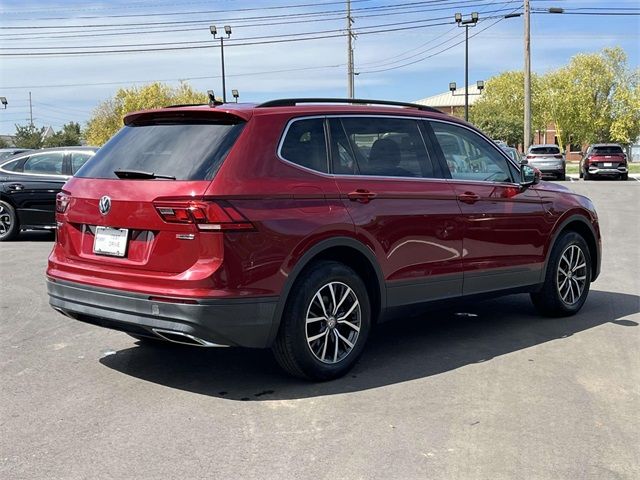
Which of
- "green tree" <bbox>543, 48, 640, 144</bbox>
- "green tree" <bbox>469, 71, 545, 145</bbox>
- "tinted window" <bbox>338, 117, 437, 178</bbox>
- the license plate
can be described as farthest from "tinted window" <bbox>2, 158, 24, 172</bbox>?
"green tree" <bbox>469, 71, 545, 145</bbox>

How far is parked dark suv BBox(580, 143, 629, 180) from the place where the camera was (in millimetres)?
31984

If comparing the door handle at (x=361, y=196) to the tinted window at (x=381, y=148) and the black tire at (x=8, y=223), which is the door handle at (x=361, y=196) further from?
the black tire at (x=8, y=223)

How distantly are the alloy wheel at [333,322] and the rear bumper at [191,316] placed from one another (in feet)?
1.32

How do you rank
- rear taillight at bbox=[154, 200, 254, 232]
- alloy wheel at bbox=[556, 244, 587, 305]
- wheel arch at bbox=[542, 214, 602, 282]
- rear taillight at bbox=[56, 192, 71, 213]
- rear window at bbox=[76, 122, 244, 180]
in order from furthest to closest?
alloy wheel at bbox=[556, 244, 587, 305], wheel arch at bbox=[542, 214, 602, 282], rear taillight at bbox=[56, 192, 71, 213], rear window at bbox=[76, 122, 244, 180], rear taillight at bbox=[154, 200, 254, 232]

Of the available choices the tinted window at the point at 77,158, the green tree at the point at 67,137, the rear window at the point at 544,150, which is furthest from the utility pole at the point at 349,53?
the green tree at the point at 67,137

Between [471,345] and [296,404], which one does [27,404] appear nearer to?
[296,404]

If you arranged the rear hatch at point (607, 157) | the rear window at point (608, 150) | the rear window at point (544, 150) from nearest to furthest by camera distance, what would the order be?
1. the rear hatch at point (607, 157)
2. the rear window at point (608, 150)
3. the rear window at point (544, 150)

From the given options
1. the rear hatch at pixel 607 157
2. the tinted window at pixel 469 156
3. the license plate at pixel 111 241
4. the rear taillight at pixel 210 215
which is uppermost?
the rear hatch at pixel 607 157

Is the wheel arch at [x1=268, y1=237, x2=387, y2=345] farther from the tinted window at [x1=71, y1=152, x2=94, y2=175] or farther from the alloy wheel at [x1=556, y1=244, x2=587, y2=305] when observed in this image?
the tinted window at [x1=71, y1=152, x2=94, y2=175]

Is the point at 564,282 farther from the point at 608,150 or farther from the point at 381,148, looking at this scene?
the point at 608,150

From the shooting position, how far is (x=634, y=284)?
27.4ft

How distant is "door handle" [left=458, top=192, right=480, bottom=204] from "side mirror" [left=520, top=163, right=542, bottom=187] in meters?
0.72

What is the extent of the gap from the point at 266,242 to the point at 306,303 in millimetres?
529

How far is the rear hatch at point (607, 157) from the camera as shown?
31953 mm
